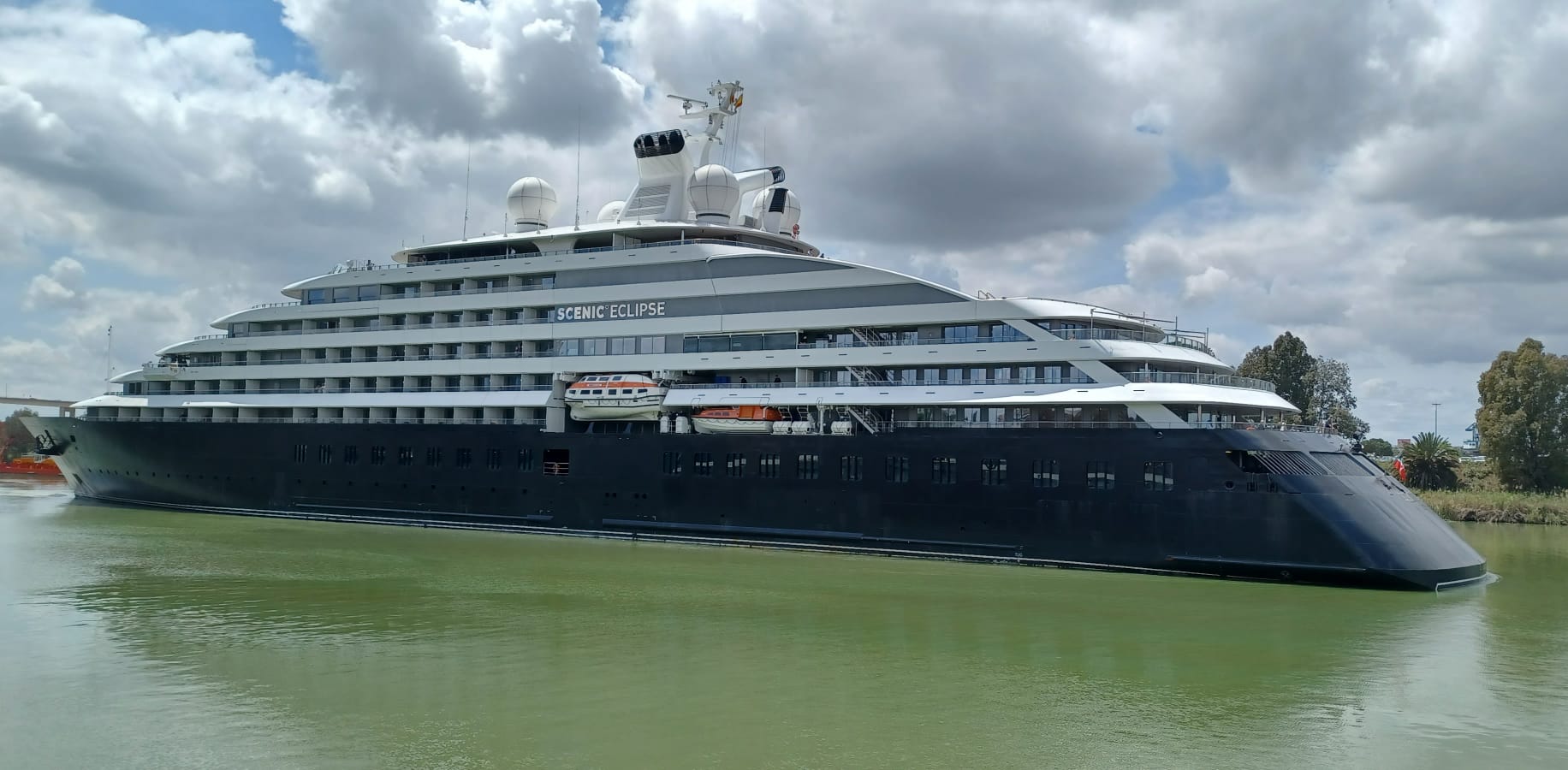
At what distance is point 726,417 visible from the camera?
34.7m

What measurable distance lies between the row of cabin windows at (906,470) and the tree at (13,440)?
112 meters

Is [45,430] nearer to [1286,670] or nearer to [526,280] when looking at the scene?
[526,280]

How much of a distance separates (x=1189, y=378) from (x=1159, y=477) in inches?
161

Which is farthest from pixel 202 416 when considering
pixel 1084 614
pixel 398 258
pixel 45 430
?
pixel 1084 614

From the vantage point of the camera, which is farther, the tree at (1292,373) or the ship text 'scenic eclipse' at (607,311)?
the tree at (1292,373)

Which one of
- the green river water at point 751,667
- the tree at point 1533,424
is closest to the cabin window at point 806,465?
the green river water at point 751,667

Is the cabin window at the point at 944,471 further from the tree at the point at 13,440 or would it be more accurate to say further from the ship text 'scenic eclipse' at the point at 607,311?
the tree at the point at 13,440

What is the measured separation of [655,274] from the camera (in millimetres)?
38281

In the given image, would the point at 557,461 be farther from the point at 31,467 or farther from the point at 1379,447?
the point at 31,467

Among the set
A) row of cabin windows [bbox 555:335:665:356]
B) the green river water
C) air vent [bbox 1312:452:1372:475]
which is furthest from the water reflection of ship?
row of cabin windows [bbox 555:335:665:356]

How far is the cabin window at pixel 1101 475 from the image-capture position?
28.3 meters

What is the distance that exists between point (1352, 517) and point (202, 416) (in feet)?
145

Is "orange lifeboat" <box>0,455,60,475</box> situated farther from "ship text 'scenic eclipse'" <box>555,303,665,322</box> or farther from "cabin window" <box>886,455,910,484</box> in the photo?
"cabin window" <box>886,455,910,484</box>

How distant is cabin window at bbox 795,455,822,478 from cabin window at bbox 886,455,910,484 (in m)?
2.23
